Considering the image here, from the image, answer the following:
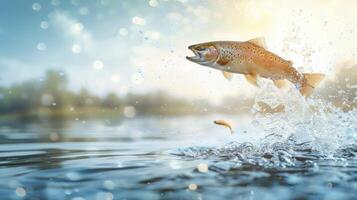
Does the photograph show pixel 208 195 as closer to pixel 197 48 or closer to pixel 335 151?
pixel 197 48

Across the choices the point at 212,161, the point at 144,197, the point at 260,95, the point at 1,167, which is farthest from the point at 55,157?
the point at 144,197

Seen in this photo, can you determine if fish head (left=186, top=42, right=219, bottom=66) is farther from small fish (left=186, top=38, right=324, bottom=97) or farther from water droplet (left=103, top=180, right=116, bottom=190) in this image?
water droplet (left=103, top=180, right=116, bottom=190)

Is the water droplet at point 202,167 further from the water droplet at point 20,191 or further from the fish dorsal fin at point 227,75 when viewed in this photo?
the water droplet at point 20,191

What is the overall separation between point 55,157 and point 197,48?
4.37 m

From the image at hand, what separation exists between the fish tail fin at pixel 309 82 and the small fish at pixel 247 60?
0.17m

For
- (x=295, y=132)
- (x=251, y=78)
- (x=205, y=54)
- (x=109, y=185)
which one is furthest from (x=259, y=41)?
(x=295, y=132)

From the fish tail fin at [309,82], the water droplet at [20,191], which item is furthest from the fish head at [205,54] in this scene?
the water droplet at [20,191]

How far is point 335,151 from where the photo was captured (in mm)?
9008

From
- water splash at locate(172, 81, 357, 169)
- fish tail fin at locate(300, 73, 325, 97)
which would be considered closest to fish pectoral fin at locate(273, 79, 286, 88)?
fish tail fin at locate(300, 73, 325, 97)

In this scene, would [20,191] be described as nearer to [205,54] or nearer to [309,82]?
[205,54]

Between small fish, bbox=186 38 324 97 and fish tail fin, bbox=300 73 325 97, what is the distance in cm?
17

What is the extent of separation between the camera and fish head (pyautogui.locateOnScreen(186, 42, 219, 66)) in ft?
21.4

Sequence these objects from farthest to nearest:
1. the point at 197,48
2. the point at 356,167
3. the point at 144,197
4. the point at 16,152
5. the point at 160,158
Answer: the point at 16,152 → the point at 160,158 → the point at 356,167 → the point at 197,48 → the point at 144,197

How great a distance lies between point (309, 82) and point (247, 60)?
1297 mm
